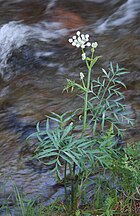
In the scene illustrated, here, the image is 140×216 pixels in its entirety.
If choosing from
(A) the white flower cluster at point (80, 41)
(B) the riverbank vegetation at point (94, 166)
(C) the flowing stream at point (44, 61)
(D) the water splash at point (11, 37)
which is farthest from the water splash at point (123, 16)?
(A) the white flower cluster at point (80, 41)

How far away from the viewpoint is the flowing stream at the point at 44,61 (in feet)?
9.87

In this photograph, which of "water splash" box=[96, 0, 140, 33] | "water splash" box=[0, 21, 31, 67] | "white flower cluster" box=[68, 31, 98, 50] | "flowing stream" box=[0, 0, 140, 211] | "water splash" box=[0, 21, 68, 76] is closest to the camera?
"white flower cluster" box=[68, 31, 98, 50]

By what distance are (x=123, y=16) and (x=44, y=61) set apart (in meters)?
1.21

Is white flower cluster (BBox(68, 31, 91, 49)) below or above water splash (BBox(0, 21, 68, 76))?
above

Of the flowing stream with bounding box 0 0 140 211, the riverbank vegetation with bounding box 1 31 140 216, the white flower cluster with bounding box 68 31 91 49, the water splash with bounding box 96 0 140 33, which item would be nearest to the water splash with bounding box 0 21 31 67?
the flowing stream with bounding box 0 0 140 211

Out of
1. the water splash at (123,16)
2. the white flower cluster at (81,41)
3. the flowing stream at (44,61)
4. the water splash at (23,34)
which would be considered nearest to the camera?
the white flower cluster at (81,41)

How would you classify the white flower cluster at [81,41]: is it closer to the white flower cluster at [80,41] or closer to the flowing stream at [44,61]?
the white flower cluster at [80,41]

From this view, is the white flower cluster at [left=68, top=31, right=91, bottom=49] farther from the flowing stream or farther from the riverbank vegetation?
the flowing stream

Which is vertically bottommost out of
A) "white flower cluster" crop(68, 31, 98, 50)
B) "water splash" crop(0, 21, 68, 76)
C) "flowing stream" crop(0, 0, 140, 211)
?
"flowing stream" crop(0, 0, 140, 211)

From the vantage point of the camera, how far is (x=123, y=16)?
4.99 metres

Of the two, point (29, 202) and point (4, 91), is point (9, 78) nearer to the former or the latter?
point (4, 91)

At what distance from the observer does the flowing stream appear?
118 inches

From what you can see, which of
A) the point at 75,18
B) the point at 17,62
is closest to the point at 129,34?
the point at 75,18

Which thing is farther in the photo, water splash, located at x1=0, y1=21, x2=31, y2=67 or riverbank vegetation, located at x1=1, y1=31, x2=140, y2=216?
water splash, located at x1=0, y1=21, x2=31, y2=67
